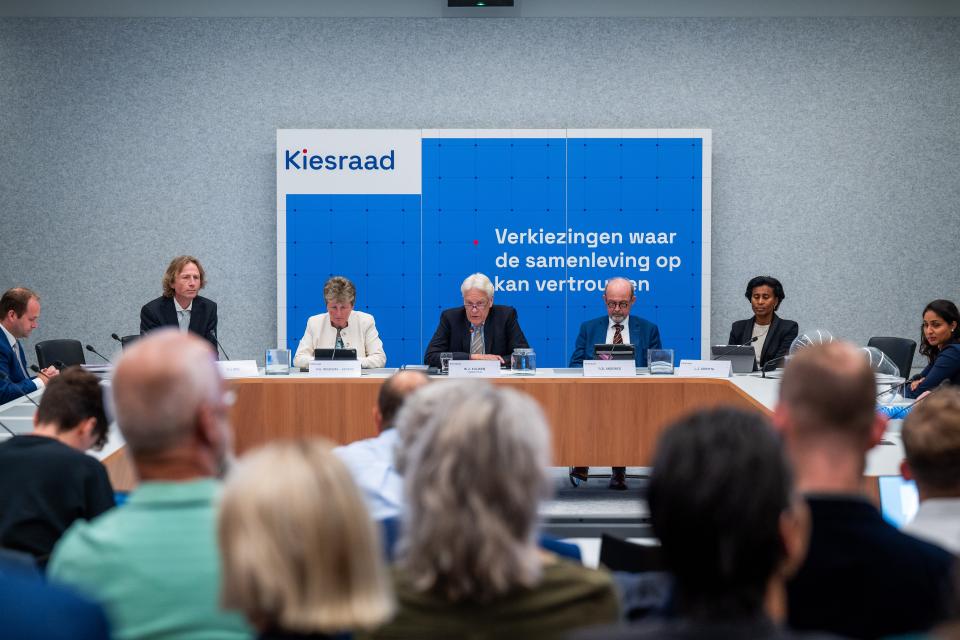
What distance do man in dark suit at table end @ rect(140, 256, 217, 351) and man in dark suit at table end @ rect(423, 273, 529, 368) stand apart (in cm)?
137

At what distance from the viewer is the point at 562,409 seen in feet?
16.5

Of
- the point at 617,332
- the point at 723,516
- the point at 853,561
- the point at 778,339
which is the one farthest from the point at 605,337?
the point at 723,516

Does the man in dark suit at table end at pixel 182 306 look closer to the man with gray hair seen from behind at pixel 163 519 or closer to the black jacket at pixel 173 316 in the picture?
the black jacket at pixel 173 316

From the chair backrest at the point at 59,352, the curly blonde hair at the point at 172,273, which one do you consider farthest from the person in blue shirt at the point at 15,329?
the curly blonde hair at the point at 172,273

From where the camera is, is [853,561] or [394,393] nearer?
[853,561]

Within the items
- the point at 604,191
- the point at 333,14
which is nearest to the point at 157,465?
the point at 604,191

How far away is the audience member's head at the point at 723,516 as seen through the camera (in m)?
1.06

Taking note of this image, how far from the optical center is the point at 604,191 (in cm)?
666

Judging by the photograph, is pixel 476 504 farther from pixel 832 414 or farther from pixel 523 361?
pixel 523 361

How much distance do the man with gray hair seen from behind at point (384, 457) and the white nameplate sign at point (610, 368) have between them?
8.49 ft

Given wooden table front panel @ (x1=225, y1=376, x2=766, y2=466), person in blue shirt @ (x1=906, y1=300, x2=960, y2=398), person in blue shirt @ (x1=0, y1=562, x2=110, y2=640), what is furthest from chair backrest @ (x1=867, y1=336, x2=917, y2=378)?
person in blue shirt @ (x1=0, y1=562, x2=110, y2=640)

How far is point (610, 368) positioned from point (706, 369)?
1.73 feet

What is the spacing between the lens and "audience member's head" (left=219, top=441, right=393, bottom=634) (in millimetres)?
1084

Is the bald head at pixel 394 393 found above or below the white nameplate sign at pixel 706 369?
above
